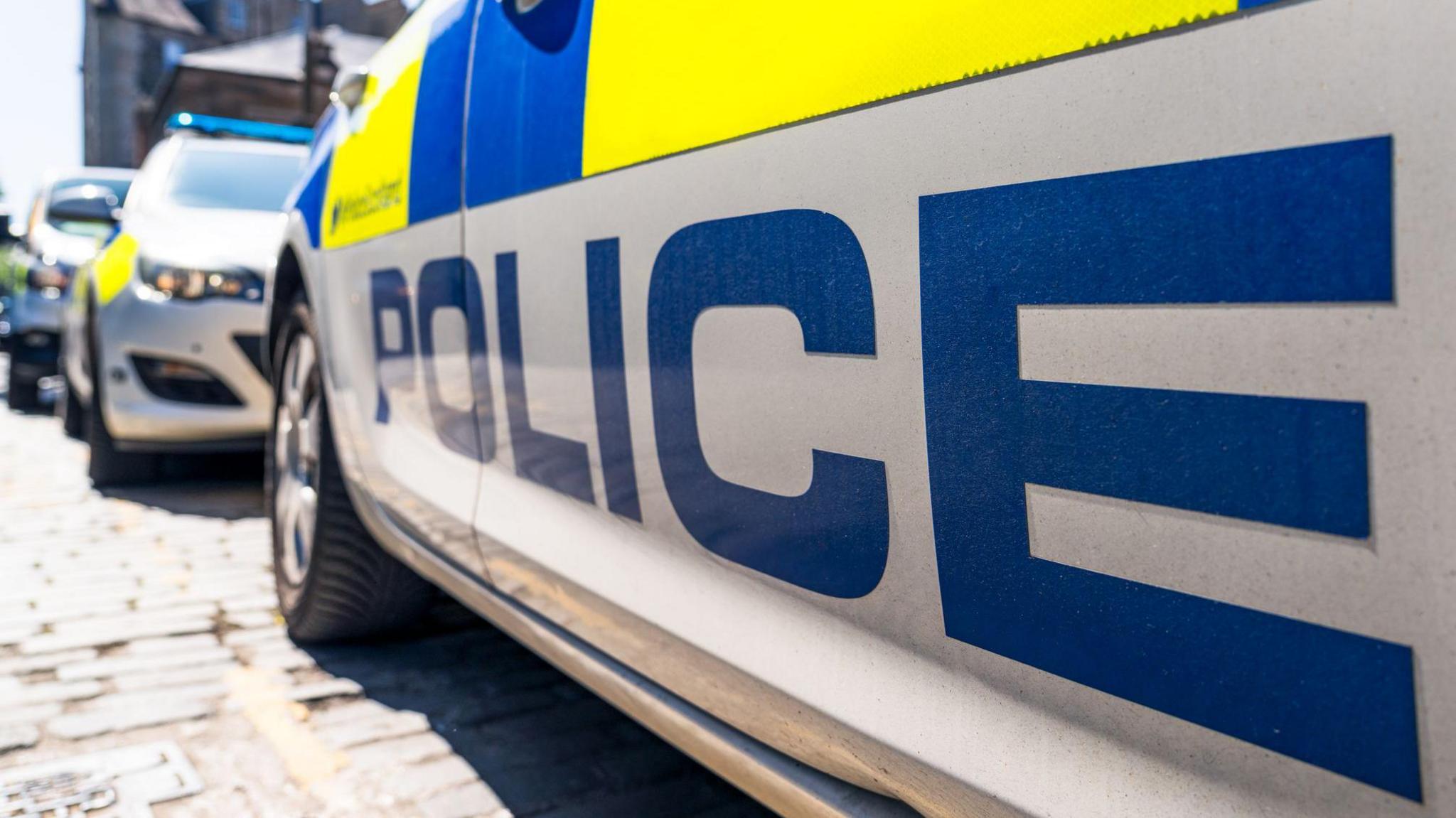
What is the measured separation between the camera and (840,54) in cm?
99

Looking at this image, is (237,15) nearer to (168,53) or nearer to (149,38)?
(168,53)

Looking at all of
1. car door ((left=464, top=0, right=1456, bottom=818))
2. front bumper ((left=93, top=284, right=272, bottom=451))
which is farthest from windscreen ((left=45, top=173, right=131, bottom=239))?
car door ((left=464, top=0, right=1456, bottom=818))

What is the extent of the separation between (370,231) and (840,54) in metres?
1.51

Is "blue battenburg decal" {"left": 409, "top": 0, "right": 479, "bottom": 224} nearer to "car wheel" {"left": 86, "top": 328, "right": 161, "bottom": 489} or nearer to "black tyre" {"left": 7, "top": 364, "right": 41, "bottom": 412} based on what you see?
"car wheel" {"left": 86, "top": 328, "right": 161, "bottom": 489}

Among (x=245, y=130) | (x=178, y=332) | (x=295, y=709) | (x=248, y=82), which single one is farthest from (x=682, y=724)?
(x=248, y=82)

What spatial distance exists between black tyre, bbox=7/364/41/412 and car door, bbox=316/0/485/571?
8511 mm

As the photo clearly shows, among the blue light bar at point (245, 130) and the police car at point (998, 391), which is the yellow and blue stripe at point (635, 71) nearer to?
the police car at point (998, 391)

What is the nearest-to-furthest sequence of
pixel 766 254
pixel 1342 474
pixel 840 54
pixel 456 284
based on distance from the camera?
pixel 1342 474 → pixel 840 54 → pixel 766 254 → pixel 456 284

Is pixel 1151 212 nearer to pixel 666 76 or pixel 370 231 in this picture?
pixel 666 76

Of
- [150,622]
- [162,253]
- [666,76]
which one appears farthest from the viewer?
[162,253]

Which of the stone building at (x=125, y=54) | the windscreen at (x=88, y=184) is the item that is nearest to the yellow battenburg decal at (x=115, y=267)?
the windscreen at (x=88, y=184)

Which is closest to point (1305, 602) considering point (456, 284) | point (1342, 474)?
point (1342, 474)

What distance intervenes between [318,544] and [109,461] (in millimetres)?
3202

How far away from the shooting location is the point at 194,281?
4.66 metres
